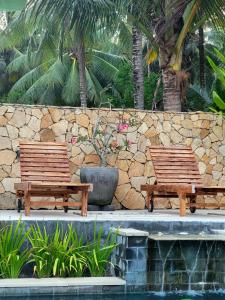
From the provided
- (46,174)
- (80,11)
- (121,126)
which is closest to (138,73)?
(80,11)

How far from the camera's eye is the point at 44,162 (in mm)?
9555

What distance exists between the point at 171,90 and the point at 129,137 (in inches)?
140

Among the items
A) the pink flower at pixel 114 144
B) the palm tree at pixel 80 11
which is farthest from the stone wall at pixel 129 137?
the palm tree at pixel 80 11

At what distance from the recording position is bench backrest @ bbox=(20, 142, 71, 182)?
930 centimetres

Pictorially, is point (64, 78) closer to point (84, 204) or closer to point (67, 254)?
point (84, 204)

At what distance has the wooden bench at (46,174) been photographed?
8.52 m

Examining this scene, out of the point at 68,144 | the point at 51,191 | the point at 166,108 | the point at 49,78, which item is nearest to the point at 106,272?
the point at 51,191

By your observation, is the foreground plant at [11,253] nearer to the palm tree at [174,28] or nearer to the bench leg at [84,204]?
the bench leg at [84,204]


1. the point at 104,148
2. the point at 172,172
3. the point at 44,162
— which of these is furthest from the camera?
the point at 104,148

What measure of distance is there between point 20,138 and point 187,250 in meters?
4.67

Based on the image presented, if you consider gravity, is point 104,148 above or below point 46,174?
above

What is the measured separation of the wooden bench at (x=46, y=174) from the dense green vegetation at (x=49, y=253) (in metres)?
1.44

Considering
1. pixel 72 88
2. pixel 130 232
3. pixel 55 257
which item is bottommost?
pixel 55 257

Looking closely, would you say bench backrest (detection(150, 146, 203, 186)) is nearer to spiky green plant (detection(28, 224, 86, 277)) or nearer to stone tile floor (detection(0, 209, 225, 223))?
stone tile floor (detection(0, 209, 225, 223))
